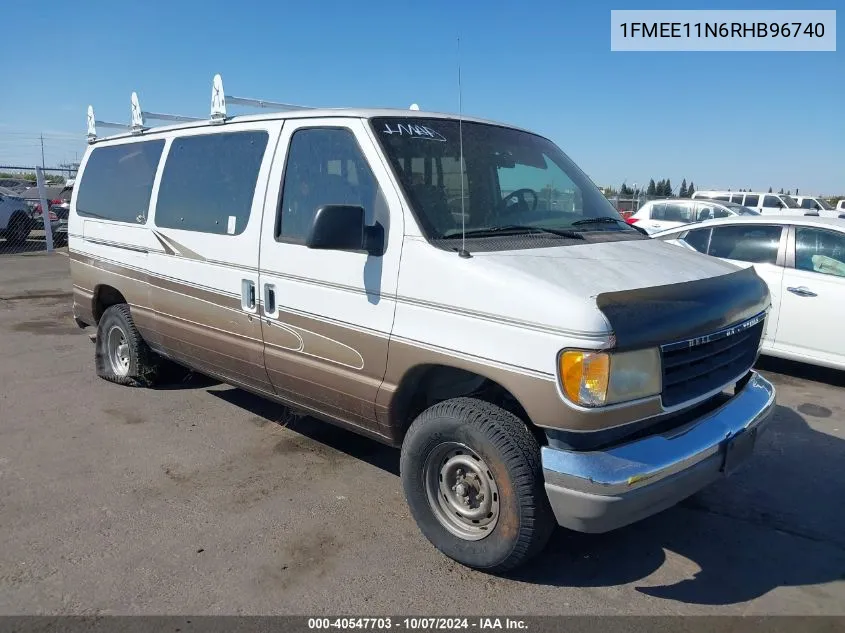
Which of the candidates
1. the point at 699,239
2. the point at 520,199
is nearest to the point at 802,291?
the point at 699,239

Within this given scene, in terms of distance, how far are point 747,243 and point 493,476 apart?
5213 millimetres

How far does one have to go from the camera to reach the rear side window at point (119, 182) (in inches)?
206

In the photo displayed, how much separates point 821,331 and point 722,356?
3681mm

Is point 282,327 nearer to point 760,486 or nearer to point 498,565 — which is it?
point 498,565

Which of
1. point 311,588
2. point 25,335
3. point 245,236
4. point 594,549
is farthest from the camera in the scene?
point 25,335

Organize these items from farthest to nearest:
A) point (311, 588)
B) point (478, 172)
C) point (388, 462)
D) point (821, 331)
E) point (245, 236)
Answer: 1. point (821, 331)
2. point (388, 462)
3. point (245, 236)
4. point (478, 172)
5. point (311, 588)

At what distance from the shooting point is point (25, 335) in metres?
8.06

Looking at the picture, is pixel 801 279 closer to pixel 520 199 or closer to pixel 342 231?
pixel 520 199

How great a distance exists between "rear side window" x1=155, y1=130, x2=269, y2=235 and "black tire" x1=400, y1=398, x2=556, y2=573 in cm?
188

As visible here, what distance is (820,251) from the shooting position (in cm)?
642

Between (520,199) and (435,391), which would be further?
(520,199)

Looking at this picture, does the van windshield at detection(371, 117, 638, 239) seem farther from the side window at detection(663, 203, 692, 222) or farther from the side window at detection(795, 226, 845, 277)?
the side window at detection(663, 203, 692, 222)

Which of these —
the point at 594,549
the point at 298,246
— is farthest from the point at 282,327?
the point at 594,549

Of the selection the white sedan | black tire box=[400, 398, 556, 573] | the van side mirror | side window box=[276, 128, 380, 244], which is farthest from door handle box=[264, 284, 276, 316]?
the white sedan
